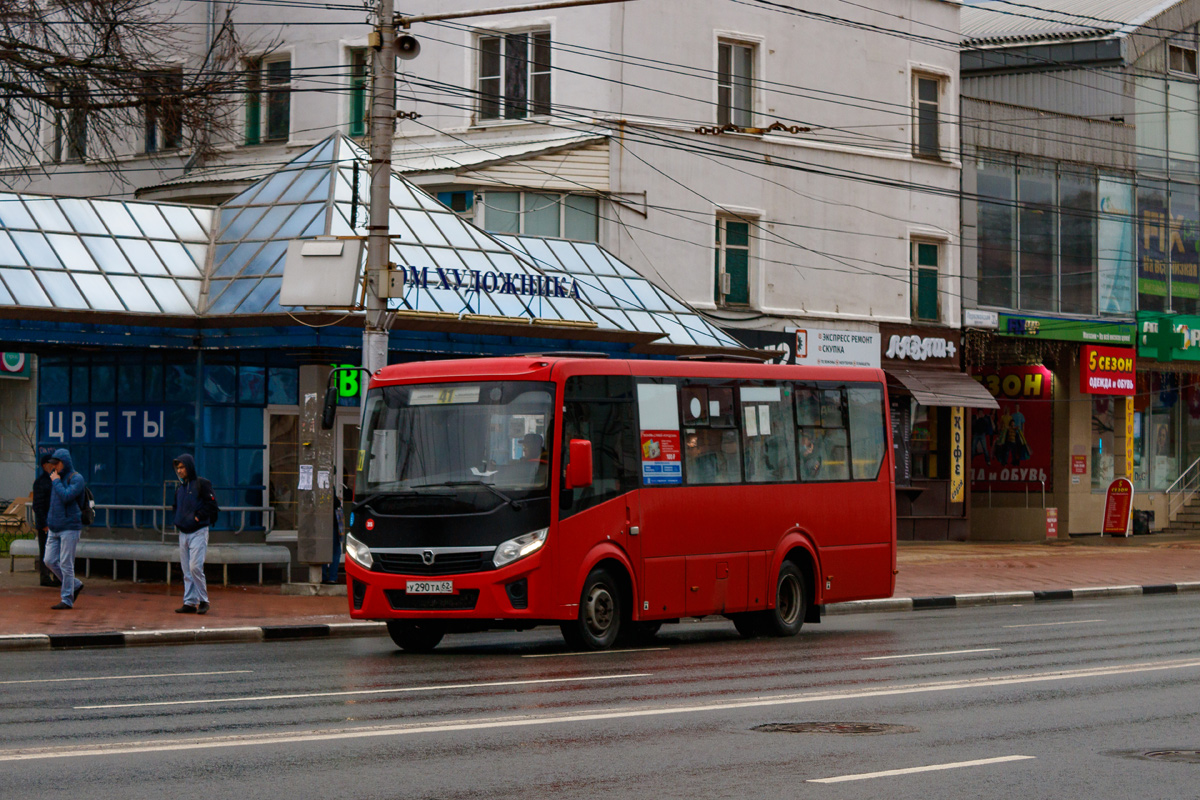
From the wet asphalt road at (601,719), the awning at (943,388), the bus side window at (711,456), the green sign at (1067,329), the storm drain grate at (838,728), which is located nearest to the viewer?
the wet asphalt road at (601,719)

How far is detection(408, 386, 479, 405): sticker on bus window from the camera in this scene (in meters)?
16.3

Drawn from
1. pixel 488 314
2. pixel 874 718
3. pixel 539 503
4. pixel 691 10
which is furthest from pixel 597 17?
pixel 874 718

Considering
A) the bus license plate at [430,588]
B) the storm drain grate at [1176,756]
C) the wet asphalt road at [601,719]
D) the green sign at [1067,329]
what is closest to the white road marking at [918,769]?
the wet asphalt road at [601,719]

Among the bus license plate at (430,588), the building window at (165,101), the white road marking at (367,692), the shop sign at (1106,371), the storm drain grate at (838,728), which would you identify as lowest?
the white road marking at (367,692)

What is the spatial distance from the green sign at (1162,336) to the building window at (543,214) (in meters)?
17.2

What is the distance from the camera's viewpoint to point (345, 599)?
883 inches

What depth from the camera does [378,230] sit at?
19391 millimetres

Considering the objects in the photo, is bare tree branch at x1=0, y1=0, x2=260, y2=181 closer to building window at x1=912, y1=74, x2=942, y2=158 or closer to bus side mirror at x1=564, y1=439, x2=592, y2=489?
bus side mirror at x1=564, y1=439, x2=592, y2=489

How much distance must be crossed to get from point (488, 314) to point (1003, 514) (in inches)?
881

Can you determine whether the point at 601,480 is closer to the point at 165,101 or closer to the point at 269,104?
the point at 165,101

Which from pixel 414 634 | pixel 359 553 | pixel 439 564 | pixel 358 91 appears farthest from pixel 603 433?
pixel 358 91

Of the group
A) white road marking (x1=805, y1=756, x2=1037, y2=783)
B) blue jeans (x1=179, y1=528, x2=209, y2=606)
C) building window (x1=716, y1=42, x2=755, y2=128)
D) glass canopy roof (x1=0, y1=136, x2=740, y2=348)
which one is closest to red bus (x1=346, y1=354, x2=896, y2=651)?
blue jeans (x1=179, y1=528, x2=209, y2=606)

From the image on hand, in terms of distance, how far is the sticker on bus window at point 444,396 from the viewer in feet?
53.4

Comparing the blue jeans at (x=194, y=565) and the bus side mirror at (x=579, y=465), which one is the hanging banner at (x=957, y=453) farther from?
the bus side mirror at (x=579, y=465)
